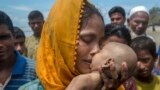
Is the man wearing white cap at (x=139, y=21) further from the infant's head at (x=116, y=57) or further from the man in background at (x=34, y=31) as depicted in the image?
the infant's head at (x=116, y=57)

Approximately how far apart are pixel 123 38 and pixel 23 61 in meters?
Answer: 0.91

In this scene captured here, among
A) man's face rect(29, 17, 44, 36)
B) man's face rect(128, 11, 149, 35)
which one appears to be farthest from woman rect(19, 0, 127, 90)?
man's face rect(29, 17, 44, 36)

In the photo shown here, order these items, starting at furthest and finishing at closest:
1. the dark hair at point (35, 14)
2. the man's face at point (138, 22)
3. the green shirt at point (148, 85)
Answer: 1. the dark hair at point (35, 14)
2. the man's face at point (138, 22)
3. the green shirt at point (148, 85)

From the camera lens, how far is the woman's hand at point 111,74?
6.89ft

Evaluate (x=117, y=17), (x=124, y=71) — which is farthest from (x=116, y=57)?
(x=117, y=17)

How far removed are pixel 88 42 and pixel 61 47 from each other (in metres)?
0.16

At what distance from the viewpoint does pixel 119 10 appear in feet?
21.9

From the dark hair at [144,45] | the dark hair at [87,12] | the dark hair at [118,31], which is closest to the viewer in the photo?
the dark hair at [87,12]

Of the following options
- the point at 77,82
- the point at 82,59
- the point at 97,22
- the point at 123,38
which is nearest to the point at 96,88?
the point at 77,82

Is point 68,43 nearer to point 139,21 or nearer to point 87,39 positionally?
point 87,39

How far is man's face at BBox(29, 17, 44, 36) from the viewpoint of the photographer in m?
6.77

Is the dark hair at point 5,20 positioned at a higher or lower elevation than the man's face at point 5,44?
higher

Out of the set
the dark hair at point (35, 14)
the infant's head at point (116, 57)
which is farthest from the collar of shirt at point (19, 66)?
the dark hair at point (35, 14)

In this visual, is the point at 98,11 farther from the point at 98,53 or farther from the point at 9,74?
A: the point at 9,74
